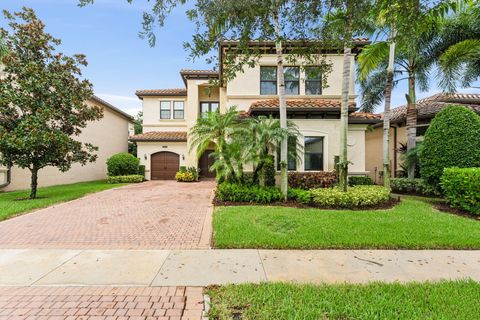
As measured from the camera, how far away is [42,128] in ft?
33.4

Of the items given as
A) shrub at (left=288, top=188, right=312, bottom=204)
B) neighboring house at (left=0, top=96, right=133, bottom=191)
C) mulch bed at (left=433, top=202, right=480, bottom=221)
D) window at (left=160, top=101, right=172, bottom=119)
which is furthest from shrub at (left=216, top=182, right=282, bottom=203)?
window at (left=160, top=101, right=172, bottom=119)

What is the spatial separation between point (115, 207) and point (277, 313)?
8.02m

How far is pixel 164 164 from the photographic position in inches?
829

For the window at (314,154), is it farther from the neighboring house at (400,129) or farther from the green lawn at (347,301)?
the green lawn at (347,301)

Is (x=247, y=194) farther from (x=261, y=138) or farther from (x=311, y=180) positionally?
(x=311, y=180)

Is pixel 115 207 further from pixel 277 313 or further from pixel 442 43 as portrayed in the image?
pixel 442 43

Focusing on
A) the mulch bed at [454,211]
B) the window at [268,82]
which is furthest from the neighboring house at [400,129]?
the window at [268,82]

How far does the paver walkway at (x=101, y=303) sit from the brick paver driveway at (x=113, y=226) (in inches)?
70.1

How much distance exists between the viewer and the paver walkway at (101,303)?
3031mm

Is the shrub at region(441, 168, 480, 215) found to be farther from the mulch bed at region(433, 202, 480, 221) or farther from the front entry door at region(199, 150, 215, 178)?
the front entry door at region(199, 150, 215, 178)

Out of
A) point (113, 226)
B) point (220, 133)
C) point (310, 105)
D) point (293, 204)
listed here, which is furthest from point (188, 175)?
point (113, 226)

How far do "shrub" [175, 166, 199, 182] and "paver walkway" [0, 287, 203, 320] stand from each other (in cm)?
1489

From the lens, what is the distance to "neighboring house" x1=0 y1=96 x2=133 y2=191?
48.1ft

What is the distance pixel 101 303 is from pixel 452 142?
1157cm
